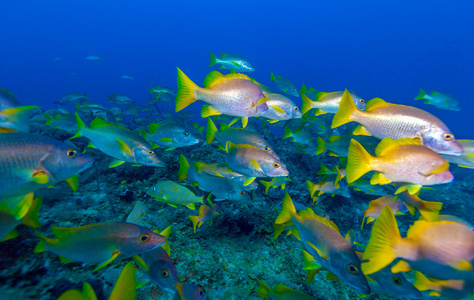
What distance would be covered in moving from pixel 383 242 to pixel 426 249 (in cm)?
30

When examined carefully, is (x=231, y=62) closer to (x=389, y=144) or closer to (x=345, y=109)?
(x=345, y=109)

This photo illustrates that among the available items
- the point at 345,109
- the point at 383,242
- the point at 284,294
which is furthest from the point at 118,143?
the point at 383,242

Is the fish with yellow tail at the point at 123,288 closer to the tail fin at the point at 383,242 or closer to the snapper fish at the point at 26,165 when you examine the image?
the snapper fish at the point at 26,165

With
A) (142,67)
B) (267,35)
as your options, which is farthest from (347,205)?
(267,35)

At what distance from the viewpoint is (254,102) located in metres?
2.95

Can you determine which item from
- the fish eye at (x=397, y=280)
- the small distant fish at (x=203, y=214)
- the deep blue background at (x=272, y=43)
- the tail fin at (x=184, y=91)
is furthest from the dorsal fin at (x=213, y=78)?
the deep blue background at (x=272, y=43)

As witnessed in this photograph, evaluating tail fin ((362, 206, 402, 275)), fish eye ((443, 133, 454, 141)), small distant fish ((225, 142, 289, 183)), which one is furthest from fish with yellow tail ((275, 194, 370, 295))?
fish eye ((443, 133, 454, 141))

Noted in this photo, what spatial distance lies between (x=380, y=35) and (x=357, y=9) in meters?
24.0

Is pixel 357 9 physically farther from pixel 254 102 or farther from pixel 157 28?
pixel 254 102

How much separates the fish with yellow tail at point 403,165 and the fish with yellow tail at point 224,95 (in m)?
1.45

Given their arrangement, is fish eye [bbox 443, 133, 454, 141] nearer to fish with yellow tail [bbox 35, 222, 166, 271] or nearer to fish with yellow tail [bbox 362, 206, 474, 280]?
fish with yellow tail [bbox 362, 206, 474, 280]

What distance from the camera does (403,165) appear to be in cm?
196

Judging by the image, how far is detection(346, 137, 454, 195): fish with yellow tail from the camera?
187 centimetres

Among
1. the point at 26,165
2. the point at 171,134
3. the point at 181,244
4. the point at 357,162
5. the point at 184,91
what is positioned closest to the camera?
the point at 26,165
